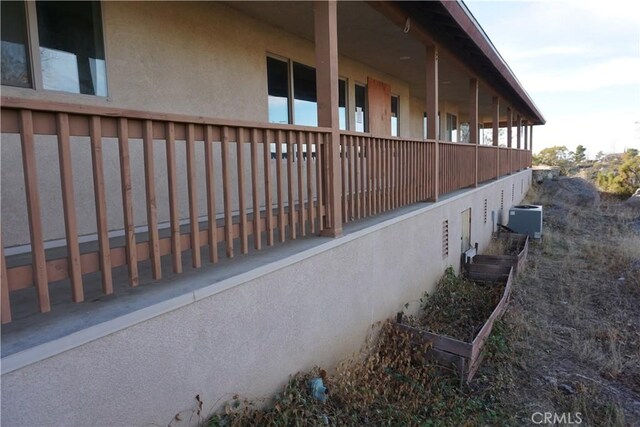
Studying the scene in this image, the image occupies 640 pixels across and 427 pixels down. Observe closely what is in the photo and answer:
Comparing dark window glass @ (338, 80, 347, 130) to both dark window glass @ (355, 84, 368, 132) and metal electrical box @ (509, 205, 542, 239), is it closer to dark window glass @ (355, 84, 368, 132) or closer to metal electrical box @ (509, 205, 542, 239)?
dark window glass @ (355, 84, 368, 132)

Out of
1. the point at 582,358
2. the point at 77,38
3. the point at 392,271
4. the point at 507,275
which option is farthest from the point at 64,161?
the point at 507,275

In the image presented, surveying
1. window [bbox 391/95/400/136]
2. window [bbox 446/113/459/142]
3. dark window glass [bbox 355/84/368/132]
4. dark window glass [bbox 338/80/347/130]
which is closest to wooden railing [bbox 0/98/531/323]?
dark window glass [bbox 338/80/347/130]

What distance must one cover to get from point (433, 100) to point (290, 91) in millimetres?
2128

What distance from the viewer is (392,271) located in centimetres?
449

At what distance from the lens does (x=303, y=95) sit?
664 centimetres

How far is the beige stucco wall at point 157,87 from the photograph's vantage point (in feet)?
11.2

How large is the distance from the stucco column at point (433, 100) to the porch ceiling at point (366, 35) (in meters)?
0.68

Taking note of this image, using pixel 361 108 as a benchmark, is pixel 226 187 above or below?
below

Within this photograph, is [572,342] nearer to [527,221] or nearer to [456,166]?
[456,166]

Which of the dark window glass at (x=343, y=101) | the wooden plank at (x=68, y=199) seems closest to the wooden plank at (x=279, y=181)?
the wooden plank at (x=68, y=199)

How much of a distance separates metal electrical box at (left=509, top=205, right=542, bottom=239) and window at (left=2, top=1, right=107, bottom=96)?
10062 millimetres

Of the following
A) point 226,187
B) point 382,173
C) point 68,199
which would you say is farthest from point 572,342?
point 68,199

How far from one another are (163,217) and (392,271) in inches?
100

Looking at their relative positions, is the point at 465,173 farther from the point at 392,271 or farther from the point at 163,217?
the point at 163,217
